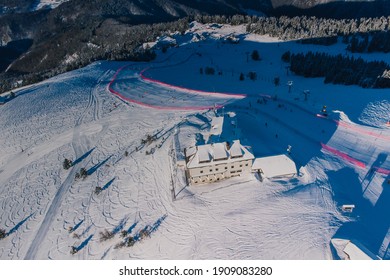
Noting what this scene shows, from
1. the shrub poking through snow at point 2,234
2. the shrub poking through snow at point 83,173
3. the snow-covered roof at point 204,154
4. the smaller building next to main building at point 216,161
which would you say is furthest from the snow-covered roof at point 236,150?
the shrub poking through snow at point 2,234

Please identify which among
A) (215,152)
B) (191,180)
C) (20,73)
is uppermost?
(215,152)

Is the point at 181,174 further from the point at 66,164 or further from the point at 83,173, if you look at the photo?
the point at 66,164

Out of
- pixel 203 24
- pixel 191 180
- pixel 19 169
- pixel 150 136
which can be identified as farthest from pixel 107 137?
pixel 203 24

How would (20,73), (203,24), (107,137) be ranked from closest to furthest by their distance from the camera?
(107,137) < (203,24) < (20,73)

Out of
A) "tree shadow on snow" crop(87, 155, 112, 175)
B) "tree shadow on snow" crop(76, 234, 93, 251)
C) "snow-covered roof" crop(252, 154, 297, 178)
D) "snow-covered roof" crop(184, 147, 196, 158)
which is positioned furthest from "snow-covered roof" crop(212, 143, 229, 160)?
"tree shadow on snow" crop(87, 155, 112, 175)

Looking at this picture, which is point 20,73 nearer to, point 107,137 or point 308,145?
point 107,137

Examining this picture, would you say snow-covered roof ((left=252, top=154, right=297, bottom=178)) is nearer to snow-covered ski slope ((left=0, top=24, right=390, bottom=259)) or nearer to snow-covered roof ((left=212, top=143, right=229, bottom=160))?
snow-covered ski slope ((left=0, top=24, right=390, bottom=259))
